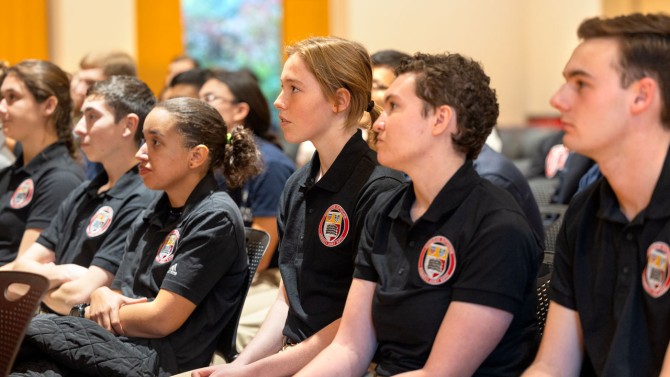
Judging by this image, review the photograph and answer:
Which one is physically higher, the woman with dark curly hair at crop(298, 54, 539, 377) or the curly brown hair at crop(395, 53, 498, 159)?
the curly brown hair at crop(395, 53, 498, 159)

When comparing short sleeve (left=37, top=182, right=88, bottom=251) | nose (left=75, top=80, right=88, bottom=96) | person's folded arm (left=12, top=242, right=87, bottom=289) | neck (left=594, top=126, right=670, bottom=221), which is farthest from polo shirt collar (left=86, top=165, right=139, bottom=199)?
neck (left=594, top=126, right=670, bottom=221)

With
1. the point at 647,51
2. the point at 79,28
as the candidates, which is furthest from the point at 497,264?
the point at 79,28

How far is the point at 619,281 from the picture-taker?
1858 millimetres

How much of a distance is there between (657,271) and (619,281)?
88mm

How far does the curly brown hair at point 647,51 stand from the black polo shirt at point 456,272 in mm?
424

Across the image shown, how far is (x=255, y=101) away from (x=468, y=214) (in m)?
2.55

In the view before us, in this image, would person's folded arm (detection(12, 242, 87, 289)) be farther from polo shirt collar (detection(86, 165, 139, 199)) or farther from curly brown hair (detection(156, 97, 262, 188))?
curly brown hair (detection(156, 97, 262, 188))

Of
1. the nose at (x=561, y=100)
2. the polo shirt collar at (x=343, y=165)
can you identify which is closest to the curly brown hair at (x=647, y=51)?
the nose at (x=561, y=100)

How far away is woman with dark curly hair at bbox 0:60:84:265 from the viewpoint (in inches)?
152

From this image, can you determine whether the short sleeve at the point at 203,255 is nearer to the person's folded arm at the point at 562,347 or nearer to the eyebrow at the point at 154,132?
the eyebrow at the point at 154,132

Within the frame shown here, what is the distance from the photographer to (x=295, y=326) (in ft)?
8.41

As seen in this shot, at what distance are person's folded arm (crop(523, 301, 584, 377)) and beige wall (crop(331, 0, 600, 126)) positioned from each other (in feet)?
23.1

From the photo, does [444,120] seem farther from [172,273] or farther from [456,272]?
[172,273]

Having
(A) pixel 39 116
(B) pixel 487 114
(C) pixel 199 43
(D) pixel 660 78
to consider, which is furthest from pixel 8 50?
(D) pixel 660 78
